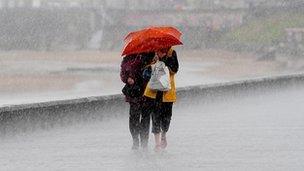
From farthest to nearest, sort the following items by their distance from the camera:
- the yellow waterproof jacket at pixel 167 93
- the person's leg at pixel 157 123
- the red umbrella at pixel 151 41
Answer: the person's leg at pixel 157 123, the yellow waterproof jacket at pixel 167 93, the red umbrella at pixel 151 41

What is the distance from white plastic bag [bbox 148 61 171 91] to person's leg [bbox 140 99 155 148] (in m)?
0.22

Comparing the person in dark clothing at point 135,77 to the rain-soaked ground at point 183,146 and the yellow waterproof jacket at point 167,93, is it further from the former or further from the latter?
the rain-soaked ground at point 183,146

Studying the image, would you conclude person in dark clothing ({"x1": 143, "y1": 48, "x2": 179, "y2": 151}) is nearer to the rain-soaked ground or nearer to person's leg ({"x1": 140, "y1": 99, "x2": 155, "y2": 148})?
person's leg ({"x1": 140, "y1": 99, "x2": 155, "y2": 148})

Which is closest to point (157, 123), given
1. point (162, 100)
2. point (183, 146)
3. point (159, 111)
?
point (159, 111)

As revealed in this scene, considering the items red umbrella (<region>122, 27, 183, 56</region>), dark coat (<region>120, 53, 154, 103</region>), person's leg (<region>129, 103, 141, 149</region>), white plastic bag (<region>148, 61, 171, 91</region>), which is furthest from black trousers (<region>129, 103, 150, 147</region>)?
red umbrella (<region>122, 27, 183, 56</region>)

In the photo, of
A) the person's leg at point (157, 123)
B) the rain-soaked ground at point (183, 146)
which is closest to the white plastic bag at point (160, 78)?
the person's leg at point (157, 123)

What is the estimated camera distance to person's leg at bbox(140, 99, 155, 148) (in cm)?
916

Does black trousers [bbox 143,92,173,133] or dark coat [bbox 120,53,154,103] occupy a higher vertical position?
dark coat [bbox 120,53,154,103]

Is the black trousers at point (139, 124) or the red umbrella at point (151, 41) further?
the black trousers at point (139, 124)

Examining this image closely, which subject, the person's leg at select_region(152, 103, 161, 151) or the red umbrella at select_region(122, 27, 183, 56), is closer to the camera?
the red umbrella at select_region(122, 27, 183, 56)

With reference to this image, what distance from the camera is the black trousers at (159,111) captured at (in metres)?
9.15

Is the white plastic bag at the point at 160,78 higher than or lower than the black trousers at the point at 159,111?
higher

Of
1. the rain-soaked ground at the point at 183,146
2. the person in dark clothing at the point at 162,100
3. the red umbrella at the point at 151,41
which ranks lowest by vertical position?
the rain-soaked ground at the point at 183,146

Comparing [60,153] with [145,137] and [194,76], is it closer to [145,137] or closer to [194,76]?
[145,137]
